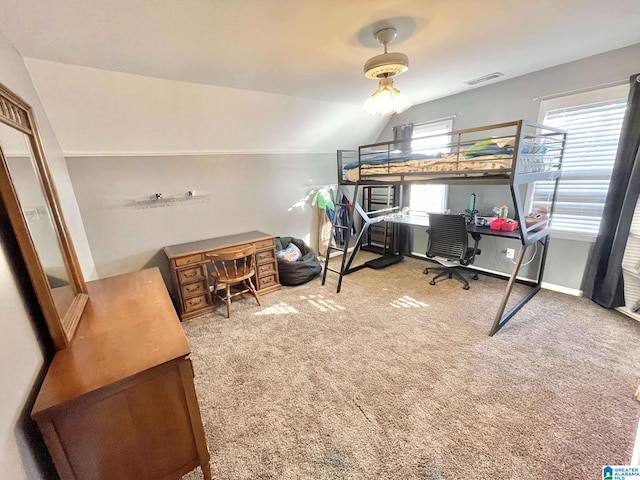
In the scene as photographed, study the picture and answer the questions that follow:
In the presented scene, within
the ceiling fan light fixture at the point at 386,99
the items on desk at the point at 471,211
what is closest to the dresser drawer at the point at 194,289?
the ceiling fan light fixture at the point at 386,99

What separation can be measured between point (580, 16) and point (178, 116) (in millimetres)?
3224

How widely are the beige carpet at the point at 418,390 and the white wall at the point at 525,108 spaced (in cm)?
43

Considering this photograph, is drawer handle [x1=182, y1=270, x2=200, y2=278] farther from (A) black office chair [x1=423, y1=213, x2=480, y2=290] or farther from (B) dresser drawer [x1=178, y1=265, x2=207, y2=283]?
(A) black office chair [x1=423, y1=213, x2=480, y2=290]

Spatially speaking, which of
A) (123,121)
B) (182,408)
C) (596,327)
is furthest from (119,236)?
(596,327)

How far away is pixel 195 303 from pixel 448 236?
2979 mm

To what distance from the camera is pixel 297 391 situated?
181cm

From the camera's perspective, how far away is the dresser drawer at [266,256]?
3240 millimetres

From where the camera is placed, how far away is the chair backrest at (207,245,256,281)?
8.87 ft

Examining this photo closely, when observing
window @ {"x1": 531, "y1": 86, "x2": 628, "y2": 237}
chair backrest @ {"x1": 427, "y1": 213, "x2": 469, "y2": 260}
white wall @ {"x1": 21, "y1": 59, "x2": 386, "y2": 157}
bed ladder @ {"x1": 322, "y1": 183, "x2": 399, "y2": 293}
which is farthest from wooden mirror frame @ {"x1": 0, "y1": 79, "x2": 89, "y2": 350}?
window @ {"x1": 531, "y1": 86, "x2": 628, "y2": 237}

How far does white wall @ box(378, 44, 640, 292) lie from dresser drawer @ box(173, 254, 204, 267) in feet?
11.1

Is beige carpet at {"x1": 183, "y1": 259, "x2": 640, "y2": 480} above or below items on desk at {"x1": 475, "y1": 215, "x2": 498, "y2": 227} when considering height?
below

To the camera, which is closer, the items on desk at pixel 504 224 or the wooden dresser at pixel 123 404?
the wooden dresser at pixel 123 404

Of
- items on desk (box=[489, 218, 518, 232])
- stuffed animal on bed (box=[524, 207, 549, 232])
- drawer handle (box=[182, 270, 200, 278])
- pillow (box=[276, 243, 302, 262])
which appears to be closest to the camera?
stuffed animal on bed (box=[524, 207, 549, 232])

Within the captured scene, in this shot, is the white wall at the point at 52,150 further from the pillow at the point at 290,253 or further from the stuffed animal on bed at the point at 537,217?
the stuffed animal on bed at the point at 537,217
